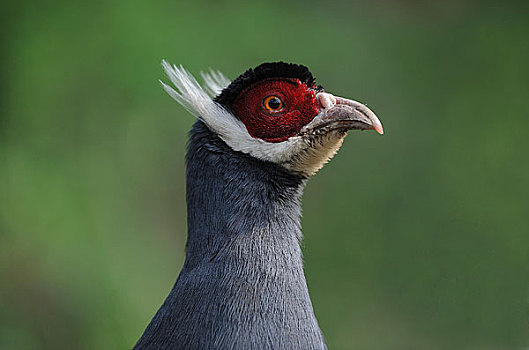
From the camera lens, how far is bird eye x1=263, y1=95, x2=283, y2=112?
2.21 metres

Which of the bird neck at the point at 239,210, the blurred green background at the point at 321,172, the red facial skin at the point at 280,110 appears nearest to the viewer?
the bird neck at the point at 239,210

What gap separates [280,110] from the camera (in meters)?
2.21

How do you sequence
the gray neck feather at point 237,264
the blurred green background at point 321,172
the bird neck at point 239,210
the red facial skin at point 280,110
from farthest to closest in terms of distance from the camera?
the blurred green background at point 321,172 → the red facial skin at point 280,110 → the bird neck at point 239,210 → the gray neck feather at point 237,264

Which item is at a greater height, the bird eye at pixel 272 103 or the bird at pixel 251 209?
the bird eye at pixel 272 103

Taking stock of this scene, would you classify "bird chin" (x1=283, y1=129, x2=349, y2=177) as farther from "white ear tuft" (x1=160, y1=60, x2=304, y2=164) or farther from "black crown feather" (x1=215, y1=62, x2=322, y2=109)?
"black crown feather" (x1=215, y1=62, x2=322, y2=109)

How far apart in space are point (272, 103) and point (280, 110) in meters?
0.04

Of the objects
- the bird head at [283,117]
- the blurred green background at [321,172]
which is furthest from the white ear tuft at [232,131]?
the blurred green background at [321,172]

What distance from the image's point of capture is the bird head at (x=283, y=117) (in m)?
2.15

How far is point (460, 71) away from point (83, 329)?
4.04m

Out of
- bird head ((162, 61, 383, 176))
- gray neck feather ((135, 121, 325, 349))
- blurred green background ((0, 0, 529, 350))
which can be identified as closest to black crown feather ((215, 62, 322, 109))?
bird head ((162, 61, 383, 176))

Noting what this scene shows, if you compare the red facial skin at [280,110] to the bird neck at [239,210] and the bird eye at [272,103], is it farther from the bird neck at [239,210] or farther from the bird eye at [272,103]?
the bird neck at [239,210]

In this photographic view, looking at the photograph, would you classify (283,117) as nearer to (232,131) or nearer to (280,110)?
(280,110)

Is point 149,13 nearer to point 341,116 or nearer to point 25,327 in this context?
point 25,327

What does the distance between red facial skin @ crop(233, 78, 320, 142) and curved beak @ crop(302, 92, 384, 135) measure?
0.10 ft
